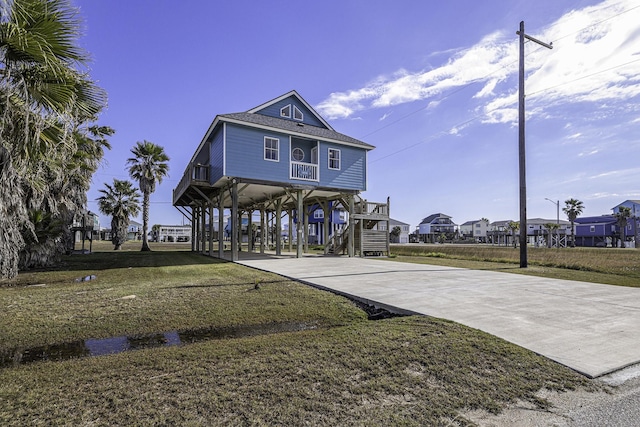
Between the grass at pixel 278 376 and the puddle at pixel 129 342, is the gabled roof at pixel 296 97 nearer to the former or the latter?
the grass at pixel 278 376

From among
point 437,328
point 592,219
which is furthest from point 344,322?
point 592,219

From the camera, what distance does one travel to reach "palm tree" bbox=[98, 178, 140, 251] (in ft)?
95.8

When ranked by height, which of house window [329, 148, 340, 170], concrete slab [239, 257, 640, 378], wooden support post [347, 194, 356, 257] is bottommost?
concrete slab [239, 257, 640, 378]

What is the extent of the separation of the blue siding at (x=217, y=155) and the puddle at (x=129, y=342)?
1152 centimetres

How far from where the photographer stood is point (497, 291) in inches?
278

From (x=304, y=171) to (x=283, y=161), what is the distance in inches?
52.6

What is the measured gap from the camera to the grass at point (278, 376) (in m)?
2.34

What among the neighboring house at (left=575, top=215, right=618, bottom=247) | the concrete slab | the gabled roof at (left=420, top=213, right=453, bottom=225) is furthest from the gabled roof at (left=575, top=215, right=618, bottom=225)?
the concrete slab

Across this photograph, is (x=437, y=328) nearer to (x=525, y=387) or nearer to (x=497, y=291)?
(x=525, y=387)

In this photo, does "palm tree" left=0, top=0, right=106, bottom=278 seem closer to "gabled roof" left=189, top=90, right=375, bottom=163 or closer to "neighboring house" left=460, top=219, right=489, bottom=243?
"gabled roof" left=189, top=90, right=375, bottom=163

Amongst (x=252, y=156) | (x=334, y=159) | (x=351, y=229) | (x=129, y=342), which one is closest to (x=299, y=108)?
(x=334, y=159)

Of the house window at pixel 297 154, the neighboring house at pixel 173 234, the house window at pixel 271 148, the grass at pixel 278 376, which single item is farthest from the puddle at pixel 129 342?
the neighboring house at pixel 173 234

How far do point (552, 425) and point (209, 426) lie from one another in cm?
232

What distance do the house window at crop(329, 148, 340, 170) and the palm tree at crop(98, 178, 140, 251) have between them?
2097 cm
